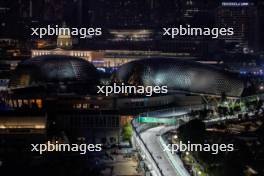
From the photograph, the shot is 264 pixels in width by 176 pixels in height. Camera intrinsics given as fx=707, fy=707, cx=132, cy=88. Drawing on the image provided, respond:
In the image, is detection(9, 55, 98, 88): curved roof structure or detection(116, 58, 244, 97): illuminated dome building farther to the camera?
detection(9, 55, 98, 88): curved roof structure

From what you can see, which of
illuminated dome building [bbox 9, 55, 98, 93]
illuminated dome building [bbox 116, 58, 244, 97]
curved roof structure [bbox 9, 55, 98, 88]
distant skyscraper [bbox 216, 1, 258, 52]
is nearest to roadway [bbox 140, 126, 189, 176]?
illuminated dome building [bbox 116, 58, 244, 97]

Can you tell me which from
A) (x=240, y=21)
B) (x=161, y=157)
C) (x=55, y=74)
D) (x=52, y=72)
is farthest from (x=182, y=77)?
(x=240, y=21)

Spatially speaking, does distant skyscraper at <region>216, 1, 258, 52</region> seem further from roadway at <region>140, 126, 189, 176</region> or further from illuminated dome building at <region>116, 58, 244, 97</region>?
roadway at <region>140, 126, 189, 176</region>

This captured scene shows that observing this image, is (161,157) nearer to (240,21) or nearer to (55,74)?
(55,74)

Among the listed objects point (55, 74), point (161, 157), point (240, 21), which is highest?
point (161, 157)

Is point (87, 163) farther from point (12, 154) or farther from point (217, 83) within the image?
point (217, 83)
